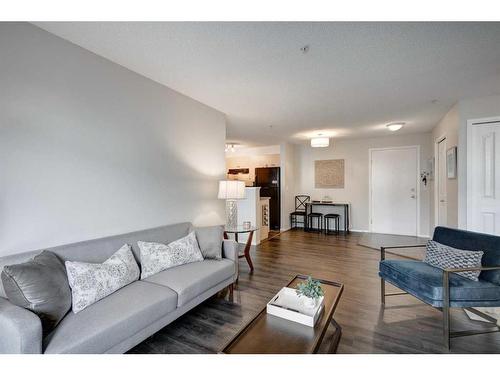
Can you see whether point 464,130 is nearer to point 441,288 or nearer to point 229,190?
point 441,288

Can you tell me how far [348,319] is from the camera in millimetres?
2236

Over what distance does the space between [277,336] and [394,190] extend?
5701 millimetres

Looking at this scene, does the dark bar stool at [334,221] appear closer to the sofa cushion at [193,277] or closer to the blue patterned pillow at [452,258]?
the blue patterned pillow at [452,258]

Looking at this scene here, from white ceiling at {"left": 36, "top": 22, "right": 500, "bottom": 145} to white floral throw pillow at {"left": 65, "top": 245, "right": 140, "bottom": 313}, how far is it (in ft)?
5.87

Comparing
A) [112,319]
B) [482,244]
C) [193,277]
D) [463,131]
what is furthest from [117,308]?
[463,131]

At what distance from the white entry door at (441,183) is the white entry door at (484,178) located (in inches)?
35.0

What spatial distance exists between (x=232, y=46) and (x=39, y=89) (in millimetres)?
1532

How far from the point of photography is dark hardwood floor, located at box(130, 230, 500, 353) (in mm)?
1851

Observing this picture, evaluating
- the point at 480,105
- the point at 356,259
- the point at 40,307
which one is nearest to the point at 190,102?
the point at 40,307

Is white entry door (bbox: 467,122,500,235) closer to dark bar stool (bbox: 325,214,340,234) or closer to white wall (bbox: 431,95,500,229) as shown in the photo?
white wall (bbox: 431,95,500,229)

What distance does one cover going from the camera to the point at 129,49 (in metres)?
2.11

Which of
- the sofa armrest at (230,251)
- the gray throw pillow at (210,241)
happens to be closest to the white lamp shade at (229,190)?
the gray throw pillow at (210,241)

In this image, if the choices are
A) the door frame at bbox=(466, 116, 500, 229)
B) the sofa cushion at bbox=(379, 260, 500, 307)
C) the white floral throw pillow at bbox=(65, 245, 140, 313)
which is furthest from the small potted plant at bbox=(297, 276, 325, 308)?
the door frame at bbox=(466, 116, 500, 229)
